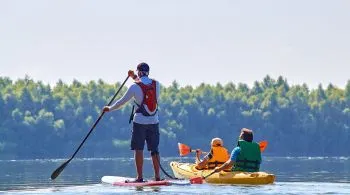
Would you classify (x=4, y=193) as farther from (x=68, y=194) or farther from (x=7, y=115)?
(x=7, y=115)

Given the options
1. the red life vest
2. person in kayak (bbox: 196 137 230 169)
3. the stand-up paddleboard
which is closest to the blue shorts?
the red life vest

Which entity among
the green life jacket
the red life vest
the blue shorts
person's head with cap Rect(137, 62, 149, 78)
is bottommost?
the green life jacket

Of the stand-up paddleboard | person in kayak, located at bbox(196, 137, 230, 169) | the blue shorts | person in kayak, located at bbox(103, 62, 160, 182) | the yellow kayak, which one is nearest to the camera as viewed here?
the stand-up paddleboard

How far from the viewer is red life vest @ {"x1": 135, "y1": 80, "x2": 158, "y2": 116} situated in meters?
25.3

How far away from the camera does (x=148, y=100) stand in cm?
2539

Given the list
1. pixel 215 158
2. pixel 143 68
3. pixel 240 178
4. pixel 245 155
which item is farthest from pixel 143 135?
pixel 215 158

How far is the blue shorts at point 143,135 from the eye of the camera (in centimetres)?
2545

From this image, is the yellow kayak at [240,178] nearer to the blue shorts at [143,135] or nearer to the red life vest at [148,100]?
the blue shorts at [143,135]

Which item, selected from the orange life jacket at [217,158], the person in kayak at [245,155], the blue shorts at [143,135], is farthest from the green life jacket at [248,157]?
the orange life jacket at [217,158]

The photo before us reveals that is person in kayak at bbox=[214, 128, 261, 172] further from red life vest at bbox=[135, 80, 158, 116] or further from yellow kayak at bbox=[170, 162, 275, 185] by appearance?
red life vest at bbox=[135, 80, 158, 116]

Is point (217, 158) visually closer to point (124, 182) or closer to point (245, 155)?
point (245, 155)

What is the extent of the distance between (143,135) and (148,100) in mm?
827

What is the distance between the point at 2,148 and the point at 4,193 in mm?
157765

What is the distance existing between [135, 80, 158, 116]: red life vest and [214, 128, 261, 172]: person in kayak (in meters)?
2.76
